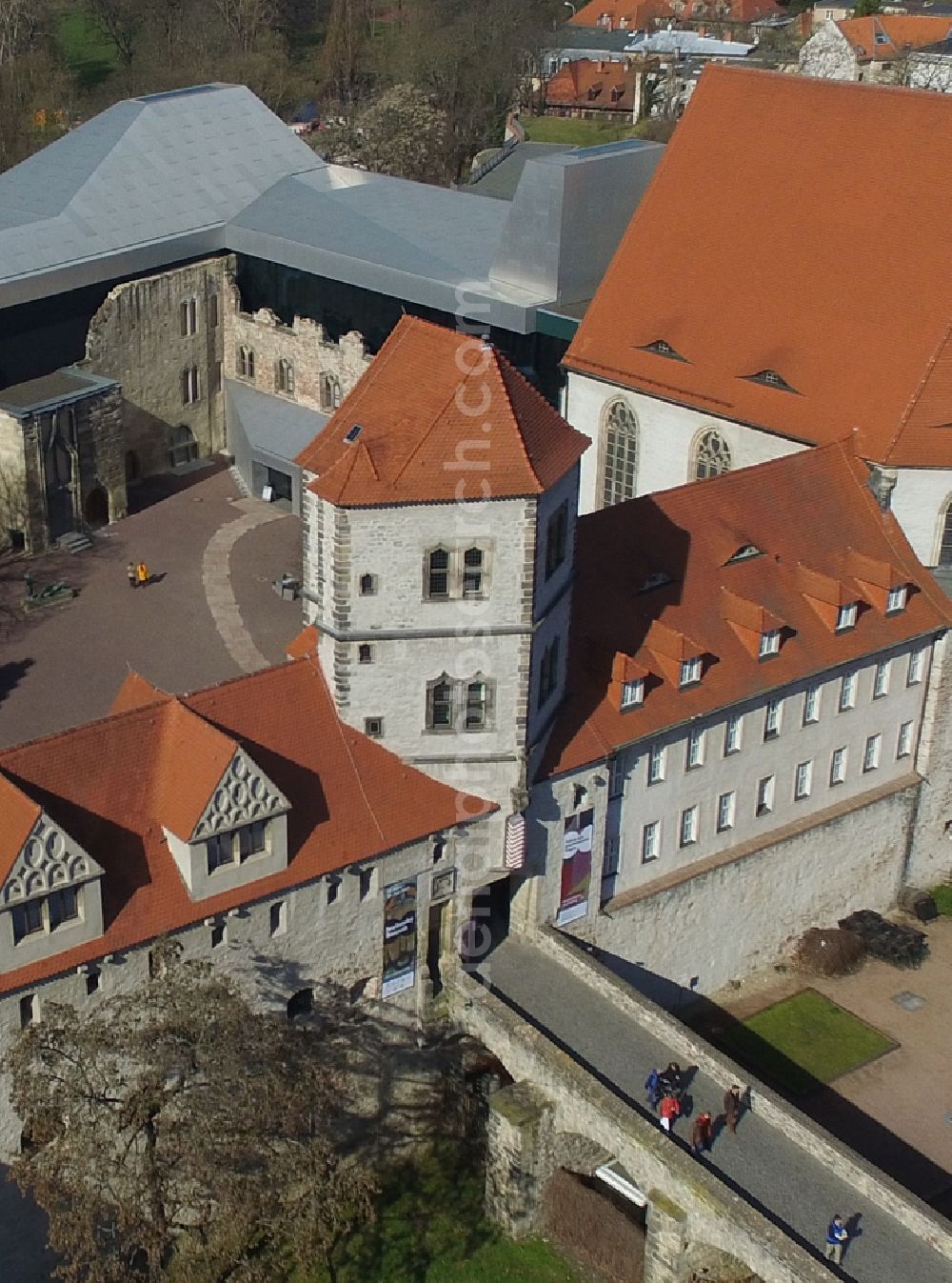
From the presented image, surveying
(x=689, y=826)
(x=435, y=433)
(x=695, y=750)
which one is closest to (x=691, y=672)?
(x=695, y=750)

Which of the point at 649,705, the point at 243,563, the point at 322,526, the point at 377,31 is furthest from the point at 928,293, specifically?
the point at 377,31

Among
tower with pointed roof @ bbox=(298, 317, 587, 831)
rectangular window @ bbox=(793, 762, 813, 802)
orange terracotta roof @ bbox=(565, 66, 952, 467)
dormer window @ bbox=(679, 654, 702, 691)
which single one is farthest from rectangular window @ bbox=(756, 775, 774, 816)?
tower with pointed roof @ bbox=(298, 317, 587, 831)

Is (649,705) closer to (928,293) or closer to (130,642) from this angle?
(928,293)

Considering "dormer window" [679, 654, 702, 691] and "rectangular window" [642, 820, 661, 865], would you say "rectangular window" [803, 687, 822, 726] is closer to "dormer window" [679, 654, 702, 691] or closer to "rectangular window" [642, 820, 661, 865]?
"dormer window" [679, 654, 702, 691]

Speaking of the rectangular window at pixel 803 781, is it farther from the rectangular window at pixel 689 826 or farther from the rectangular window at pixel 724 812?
the rectangular window at pixel 689 826

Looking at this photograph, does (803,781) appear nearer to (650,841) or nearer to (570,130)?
(650,841)

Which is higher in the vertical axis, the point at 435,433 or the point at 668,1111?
the point at 435,433

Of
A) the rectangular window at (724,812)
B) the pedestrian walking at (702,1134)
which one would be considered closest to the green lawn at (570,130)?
the rectangular window at (724,812)
